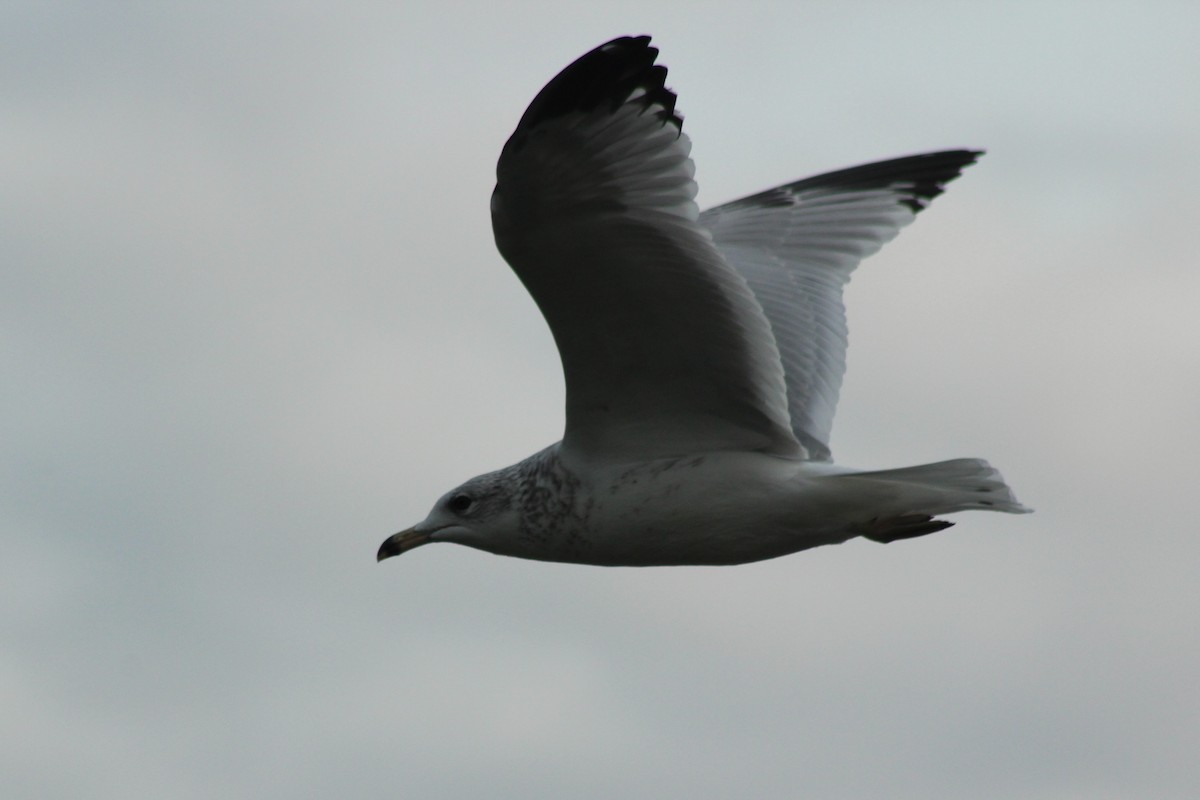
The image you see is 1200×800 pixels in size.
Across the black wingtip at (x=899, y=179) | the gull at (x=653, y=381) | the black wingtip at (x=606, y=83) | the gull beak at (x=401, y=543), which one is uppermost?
the black wingtip at (x=606, y=83)

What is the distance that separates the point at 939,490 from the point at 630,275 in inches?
68.7

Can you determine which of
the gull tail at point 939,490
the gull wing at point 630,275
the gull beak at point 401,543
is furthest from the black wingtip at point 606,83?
the gull beak at point 401,543

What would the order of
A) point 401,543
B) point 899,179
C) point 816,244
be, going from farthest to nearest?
point 899,179
point 816,244
point 401,543

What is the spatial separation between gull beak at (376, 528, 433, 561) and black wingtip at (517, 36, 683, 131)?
299 cm

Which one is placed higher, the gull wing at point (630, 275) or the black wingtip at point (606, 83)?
the black wingtip at point (606, 83)

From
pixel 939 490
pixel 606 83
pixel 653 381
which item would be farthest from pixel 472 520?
pixel 606 83

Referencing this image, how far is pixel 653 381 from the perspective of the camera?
837 cm

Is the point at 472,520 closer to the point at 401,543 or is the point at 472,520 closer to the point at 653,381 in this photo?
the point at 401,543

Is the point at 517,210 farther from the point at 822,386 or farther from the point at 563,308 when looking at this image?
the point at 822,386

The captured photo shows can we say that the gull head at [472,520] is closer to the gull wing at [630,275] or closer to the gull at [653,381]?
the gull at [653,381]

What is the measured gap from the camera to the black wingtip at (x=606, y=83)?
711 cm

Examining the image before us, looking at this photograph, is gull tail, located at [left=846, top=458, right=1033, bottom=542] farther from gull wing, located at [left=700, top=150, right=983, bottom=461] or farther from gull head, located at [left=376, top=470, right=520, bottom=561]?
gull head, located at [left=376, top=470, right=520, bottom=561]

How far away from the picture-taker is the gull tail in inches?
321

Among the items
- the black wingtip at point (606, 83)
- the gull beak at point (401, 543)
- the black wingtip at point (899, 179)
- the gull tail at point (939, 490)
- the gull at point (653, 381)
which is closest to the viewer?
the black wingtip at point (606, 83)
